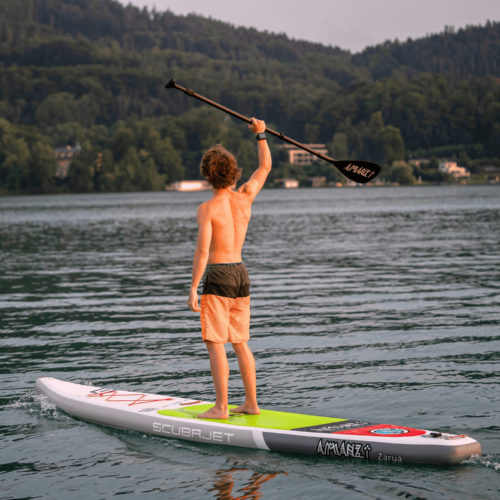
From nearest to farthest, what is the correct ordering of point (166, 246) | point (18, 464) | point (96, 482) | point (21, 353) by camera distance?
point (96, 482) → point (18, 464) → point (21, 353) → point (166, 246)

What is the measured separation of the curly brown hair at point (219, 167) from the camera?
8.78m

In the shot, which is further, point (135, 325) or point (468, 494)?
point (135, 325)

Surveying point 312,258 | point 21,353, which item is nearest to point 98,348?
point 21,353

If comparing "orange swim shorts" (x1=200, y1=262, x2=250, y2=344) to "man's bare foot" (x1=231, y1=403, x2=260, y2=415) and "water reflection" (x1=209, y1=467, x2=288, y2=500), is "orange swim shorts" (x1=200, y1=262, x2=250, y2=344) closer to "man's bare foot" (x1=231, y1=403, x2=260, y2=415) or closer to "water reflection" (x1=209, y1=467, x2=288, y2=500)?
"man's bare foot" (x1=231, y1=403, x2=260, y2=415)

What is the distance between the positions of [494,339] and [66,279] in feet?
52.9

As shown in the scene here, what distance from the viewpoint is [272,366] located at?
13.0m

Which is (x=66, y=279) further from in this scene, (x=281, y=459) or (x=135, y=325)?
(x=281, y=459)

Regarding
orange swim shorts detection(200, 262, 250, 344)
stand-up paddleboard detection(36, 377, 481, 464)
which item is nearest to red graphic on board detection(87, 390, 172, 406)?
stand-up paddleboard detection(36, 377, 481, 464)

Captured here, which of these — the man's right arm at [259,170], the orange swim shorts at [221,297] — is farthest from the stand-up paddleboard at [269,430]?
the man's right arm at [259,170]

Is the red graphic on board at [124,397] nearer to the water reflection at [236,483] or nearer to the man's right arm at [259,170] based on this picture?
the water reflection at [236,483]

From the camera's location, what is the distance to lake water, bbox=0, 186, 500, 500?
8.00m

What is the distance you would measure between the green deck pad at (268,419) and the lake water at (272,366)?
1.08 feet

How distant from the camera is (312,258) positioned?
32.8 metres

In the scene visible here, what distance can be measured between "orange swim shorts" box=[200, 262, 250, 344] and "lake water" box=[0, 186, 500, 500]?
1267mm
